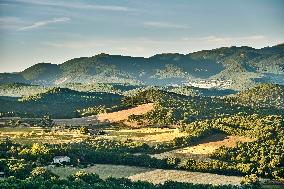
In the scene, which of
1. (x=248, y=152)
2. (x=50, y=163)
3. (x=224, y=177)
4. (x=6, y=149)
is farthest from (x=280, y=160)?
(x=6, y=149)

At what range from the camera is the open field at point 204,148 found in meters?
174

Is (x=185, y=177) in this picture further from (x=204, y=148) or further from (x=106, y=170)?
(x=204, y=148)

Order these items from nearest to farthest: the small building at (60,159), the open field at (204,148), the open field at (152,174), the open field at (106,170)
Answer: the open field at (106,170) → the open field at (152,174) → the small building at (60,159) → the open field at (204,148)

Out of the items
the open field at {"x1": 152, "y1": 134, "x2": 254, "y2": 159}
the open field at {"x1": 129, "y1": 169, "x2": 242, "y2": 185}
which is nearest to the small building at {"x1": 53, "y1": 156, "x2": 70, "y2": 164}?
the open field at {"x1": 129, "y1": 169, "x2": 242, "y2": 185}

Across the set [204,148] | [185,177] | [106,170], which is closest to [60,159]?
[106,170]

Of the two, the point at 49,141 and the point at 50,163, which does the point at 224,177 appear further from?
the point at 49,141

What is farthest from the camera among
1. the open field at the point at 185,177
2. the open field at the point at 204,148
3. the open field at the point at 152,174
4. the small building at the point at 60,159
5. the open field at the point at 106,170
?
the open field at the point at 204,148

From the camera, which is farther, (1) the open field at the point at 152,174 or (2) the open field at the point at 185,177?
(2) the open field at the point at 185,177

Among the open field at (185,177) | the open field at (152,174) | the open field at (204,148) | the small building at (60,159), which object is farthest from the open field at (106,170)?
the open field at (204,148)

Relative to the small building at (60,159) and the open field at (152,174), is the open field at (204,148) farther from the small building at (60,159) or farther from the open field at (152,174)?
the small building at (60,159)

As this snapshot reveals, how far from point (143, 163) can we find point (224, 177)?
75.6 ft

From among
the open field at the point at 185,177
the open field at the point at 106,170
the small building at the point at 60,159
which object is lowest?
the open field at the point at 185,177

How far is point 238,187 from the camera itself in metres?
126

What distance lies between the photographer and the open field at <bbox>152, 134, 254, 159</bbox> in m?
174
